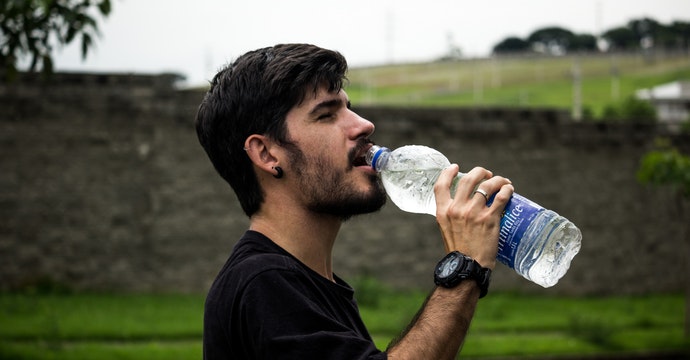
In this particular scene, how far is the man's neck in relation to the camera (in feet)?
8.80

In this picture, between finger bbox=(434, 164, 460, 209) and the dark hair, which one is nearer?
finger bbox=(434, 164, 460, 209)

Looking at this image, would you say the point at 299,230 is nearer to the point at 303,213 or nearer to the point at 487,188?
the point at 303,213

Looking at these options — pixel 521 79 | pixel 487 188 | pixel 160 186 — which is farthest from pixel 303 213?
pixel 521 79

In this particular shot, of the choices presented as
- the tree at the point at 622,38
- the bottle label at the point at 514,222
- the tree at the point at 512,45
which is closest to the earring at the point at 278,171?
the bottle label at the point at 514,222

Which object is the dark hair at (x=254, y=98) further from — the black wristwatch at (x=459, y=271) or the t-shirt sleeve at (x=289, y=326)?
the black wristwatch at (x=459, y=271)

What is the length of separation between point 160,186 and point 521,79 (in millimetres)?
46566

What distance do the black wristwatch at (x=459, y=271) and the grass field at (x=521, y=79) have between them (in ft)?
150

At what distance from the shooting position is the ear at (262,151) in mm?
2664

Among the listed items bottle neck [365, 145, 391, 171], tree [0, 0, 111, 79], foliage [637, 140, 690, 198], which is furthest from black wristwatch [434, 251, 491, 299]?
foliage [637, 140, 690, 198]

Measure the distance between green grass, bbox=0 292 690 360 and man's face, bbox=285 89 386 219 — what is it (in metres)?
7.38

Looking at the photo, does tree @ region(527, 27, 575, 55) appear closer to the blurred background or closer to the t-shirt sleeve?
the blurred background

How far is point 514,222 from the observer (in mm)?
2531

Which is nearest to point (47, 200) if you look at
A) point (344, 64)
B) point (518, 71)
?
point (344, 64)

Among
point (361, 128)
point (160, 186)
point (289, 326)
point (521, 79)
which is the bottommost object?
point (521, 79)
